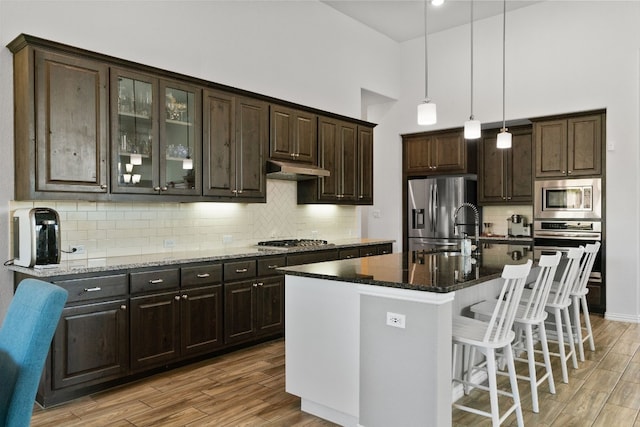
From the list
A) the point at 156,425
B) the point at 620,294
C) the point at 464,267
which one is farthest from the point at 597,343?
the point at 156,425

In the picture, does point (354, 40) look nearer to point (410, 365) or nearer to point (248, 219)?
point (248, 219)

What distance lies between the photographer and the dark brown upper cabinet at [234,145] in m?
4.20

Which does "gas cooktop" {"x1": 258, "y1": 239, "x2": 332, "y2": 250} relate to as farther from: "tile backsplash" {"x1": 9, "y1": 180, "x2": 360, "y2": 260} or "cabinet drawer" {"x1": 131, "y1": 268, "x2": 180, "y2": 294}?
"cabinet drawer" {"x1": 131, "y1": 268, "x2": 180, "y2": 294}

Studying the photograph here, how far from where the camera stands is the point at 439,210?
691cm

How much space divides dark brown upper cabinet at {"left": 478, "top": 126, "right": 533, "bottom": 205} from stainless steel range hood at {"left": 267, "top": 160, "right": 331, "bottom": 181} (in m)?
2.82

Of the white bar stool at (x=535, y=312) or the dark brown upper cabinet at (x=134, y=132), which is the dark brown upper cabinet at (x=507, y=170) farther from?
the white bar stool at (x=535, y=312)

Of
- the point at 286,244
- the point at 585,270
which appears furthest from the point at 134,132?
the point at 585,270

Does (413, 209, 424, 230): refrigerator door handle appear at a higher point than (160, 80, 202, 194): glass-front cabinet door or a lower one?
lower

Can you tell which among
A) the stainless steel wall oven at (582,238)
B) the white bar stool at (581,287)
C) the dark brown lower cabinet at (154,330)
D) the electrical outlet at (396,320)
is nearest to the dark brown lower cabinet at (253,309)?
the dark brown lower cabinet at (154,330)

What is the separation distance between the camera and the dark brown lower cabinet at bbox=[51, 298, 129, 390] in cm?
297

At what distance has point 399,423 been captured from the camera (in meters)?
2.41

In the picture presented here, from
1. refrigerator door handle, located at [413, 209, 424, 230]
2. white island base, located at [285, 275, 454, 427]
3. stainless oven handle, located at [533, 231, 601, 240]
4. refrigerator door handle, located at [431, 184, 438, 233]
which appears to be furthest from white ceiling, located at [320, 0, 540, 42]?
white island base, located at [285, 275, 454, 427]

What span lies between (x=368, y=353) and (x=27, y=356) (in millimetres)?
1663

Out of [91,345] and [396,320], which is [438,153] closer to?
[396,320]
